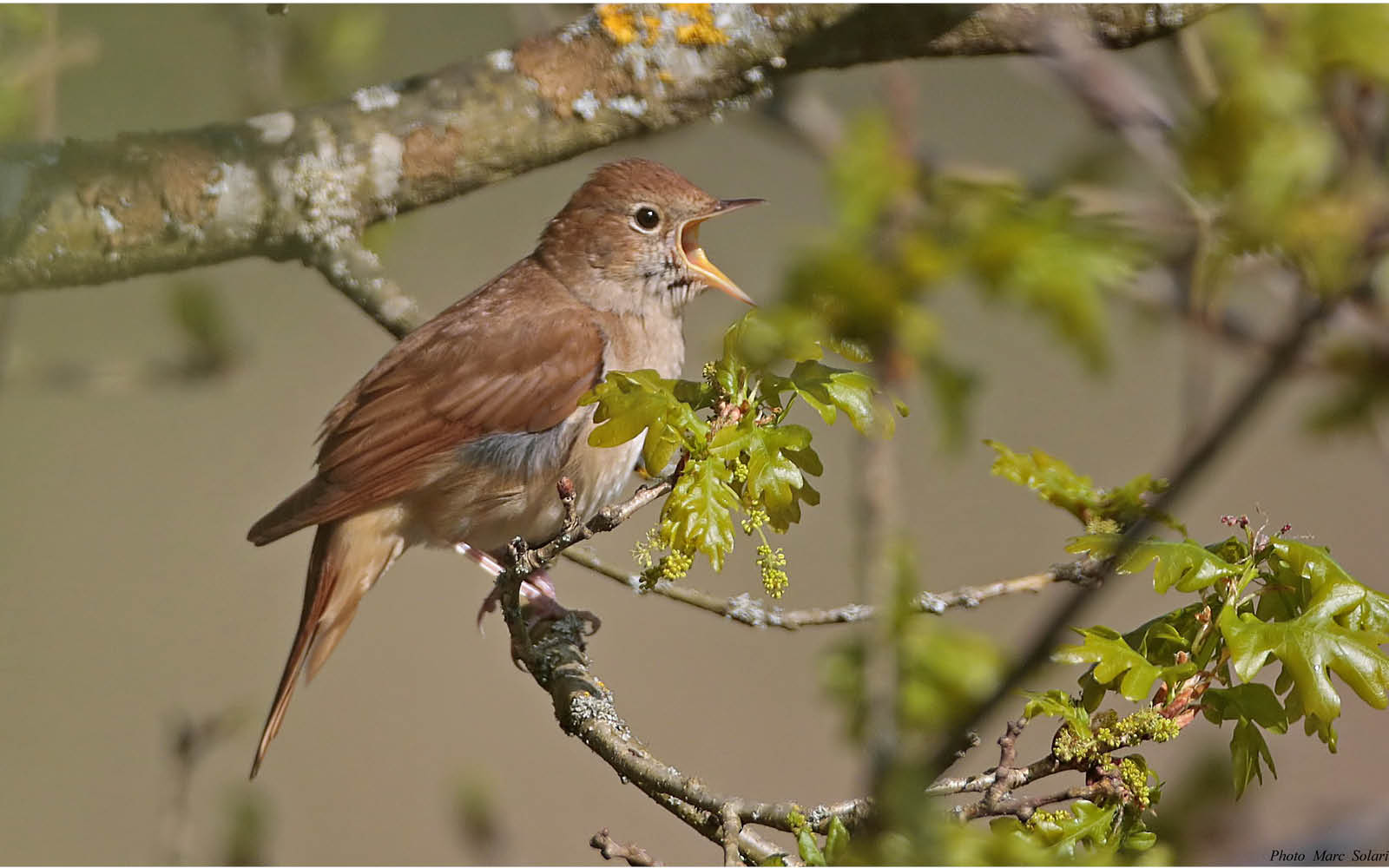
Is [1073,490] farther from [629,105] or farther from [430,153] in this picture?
[430,153]

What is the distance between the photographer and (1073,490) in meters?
2.21

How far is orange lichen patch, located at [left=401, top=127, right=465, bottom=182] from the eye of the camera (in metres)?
2.78

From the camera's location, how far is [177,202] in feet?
8.75

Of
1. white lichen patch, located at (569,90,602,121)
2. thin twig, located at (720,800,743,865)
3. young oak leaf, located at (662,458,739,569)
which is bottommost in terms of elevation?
thin twig, located at (720,800,743,865)

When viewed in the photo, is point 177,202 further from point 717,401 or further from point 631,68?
point 717,401

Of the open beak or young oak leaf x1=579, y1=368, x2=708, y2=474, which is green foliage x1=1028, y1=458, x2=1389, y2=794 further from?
the open beak

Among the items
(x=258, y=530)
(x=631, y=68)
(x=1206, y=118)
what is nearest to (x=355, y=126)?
(x=631, y=68)

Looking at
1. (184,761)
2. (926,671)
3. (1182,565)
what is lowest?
(184,761)

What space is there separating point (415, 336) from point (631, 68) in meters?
0.97

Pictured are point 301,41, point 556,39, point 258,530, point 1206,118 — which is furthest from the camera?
point 301,41

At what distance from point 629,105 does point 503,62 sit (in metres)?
0.29

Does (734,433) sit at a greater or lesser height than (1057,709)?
greater

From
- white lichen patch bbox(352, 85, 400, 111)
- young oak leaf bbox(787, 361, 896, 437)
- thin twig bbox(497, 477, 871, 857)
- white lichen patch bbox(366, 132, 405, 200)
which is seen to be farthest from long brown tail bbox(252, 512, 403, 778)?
young oak leaf bbox(787, 361, 896, 437)

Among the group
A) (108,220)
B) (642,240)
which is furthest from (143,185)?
(642,240)
